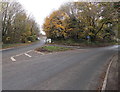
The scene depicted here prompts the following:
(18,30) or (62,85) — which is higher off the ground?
(18,30)

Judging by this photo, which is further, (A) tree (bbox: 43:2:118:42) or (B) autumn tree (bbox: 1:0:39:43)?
(A) tree (bbox: 43:2:118:42)

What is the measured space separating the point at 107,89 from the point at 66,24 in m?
23.1

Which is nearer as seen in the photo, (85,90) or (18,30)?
(85,90)

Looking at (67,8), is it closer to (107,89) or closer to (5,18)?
(5,18)

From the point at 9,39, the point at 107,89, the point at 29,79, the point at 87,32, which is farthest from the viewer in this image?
the point at 87,32

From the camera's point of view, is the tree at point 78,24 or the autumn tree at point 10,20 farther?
the tree at point 78,24

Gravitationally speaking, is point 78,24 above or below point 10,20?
below

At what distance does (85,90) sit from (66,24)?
23.1 metres

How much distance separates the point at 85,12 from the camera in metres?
20.4

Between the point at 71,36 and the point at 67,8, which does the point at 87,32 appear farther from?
the point at 67,8

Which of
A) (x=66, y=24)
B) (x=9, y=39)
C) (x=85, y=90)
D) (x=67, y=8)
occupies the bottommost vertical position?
(x=85, y=90)

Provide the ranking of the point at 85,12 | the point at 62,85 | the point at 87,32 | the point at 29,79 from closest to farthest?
the point at 62,85, the point at 29,79, the point at 85,12, the point at 87,32

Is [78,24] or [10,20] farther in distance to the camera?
[78,24]

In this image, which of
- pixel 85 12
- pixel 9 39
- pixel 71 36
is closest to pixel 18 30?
pixel 9 39
